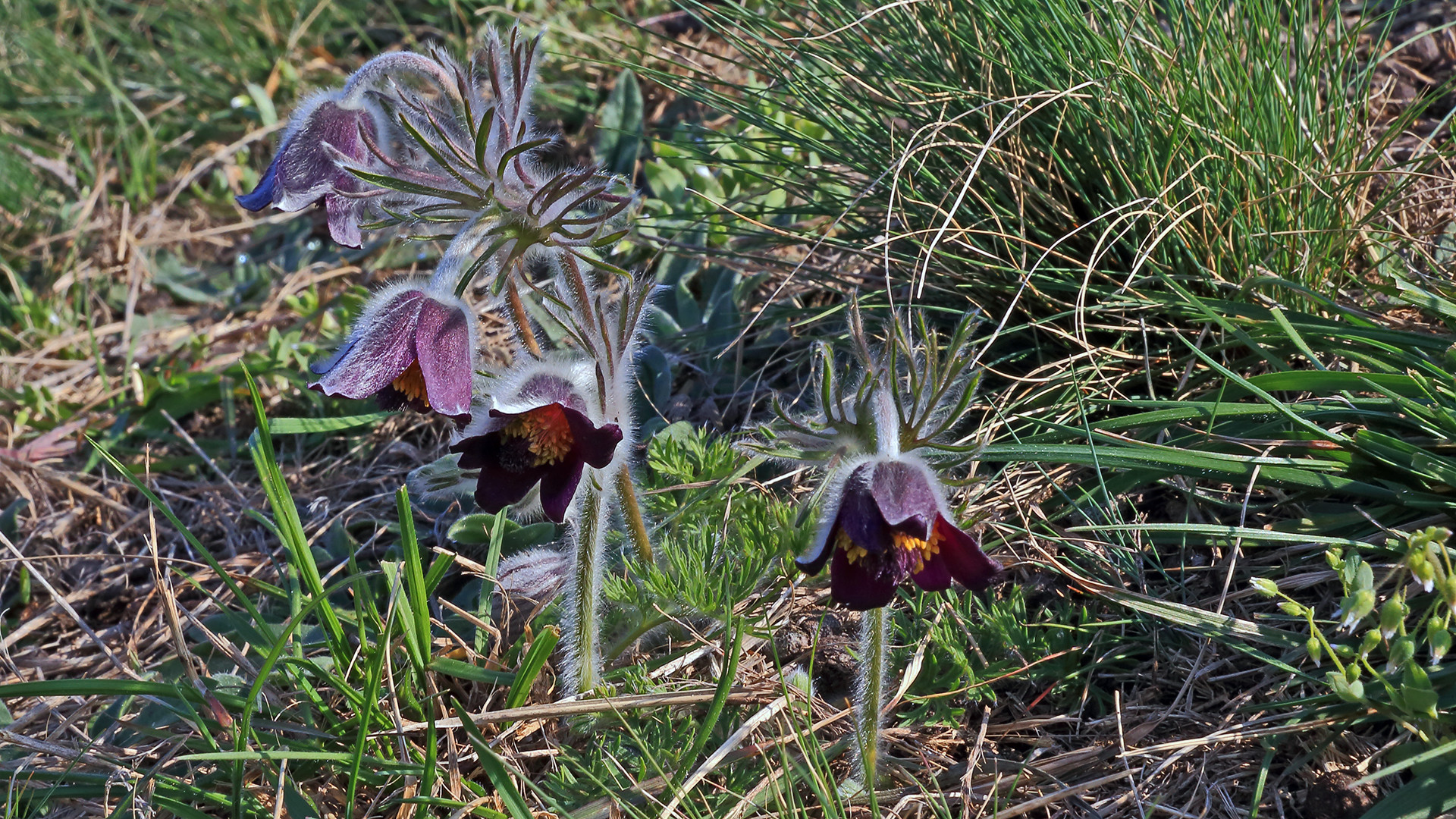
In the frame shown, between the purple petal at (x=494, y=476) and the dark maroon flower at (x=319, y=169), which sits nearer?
the purple petal at (x=494, y=476)

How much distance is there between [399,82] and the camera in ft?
5.62

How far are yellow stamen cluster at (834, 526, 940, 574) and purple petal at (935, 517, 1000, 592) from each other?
0.04ft

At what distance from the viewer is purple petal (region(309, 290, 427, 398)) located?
1.48 meters

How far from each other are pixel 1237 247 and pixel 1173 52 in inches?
15.3

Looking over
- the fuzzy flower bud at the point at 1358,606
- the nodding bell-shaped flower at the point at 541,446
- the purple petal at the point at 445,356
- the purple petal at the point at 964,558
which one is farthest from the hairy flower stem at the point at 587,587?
the fuzzy flower bud at the point at 1358,606

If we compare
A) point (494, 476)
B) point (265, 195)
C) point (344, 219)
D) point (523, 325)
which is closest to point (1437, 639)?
point (494, 476)

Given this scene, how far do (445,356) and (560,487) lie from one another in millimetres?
244

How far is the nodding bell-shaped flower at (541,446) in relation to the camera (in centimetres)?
147

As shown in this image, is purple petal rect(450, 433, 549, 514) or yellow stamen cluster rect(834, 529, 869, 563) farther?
purple petal rect(450, 433, 549, 514)

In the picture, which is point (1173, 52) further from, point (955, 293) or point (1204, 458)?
point (1204, 458)

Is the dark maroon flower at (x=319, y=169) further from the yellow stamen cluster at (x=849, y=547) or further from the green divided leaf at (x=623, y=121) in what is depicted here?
the green divided leaf at (x=623, y=121)

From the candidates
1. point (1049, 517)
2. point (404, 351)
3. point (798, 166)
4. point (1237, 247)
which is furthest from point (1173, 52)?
point (404, 351)

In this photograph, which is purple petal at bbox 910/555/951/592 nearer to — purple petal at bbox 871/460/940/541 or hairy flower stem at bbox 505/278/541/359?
purple petal at bbox 871/460/940/541

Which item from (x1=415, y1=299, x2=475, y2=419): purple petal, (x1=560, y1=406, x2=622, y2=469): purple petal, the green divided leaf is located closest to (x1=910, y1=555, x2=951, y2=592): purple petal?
(x1=560, y1=406, x2=622, y2=469): purple petal
